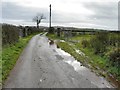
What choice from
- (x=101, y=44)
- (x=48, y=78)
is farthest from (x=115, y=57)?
(x=101, y=44)

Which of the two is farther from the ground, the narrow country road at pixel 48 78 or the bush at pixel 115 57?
the bush at pixel 115 57

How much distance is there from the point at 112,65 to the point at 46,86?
5.51 m

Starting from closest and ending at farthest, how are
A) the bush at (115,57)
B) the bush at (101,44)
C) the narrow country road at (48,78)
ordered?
the narrow country road at (48,78) < the bush at (115,57) < the bush at (101,44)

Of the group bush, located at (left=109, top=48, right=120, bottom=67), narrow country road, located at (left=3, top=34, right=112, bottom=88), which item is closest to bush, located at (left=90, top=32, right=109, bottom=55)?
bush, located at (left=109, top=48, right=120, bottom=67)

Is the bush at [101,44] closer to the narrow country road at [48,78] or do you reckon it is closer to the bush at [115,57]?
the bush at [115,57]

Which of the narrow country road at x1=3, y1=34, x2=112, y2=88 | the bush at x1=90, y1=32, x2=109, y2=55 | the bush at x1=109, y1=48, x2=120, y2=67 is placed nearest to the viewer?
the narrow country road at x1=3, y1=34, x2=112, y2=88

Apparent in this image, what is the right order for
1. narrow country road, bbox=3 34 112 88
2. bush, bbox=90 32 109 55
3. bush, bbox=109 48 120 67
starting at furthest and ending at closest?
1. bush, bbox=90 32 109 55
2. bush, bbox=109 48 120 67
3. narrow country road, bbox=3 34 112 88

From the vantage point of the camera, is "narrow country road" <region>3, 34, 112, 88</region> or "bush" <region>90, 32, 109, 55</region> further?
"bush" <region>90, 32, 109, 55</region>

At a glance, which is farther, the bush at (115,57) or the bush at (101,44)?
the bush at (101,44)

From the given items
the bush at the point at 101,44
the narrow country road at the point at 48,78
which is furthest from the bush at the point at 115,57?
the bush at the point at 101,44

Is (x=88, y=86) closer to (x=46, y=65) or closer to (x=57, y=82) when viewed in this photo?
(x=57, y=82)

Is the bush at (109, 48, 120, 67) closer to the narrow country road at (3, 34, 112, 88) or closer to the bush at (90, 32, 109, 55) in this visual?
the narrow country road at (3, 34, 112, 88)

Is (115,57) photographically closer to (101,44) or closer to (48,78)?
(48,78)

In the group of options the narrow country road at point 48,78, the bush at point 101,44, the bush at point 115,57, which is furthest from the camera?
the bush at point 101,44
